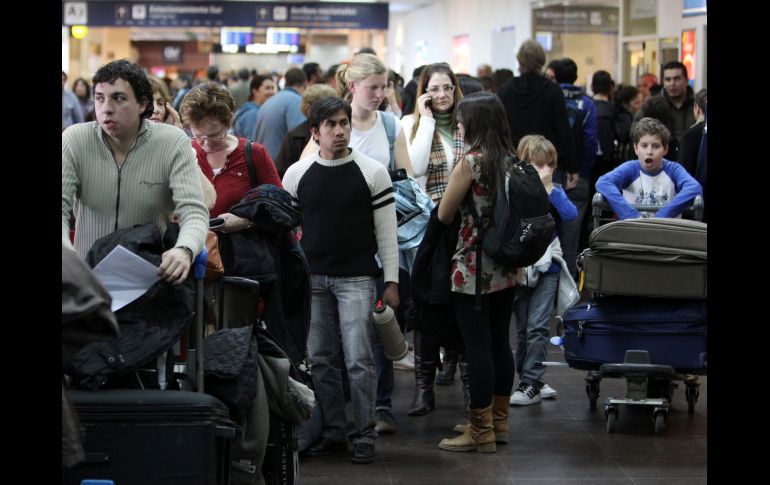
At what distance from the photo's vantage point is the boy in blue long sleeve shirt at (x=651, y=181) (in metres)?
7.13

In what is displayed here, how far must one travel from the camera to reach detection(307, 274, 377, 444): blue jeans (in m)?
5.96

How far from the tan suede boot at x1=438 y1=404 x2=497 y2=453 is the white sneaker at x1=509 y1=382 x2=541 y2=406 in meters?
1.10

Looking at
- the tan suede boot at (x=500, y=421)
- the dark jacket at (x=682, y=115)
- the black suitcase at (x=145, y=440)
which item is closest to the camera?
the black suitcase at (x=145, y=440)

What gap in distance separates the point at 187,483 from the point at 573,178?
7132 millimetres

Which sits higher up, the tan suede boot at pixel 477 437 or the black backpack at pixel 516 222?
the black backpack at pixel 516 222

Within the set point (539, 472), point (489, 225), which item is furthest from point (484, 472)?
point (489, 225)

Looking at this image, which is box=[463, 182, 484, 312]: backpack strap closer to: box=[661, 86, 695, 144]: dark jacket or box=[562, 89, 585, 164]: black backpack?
box=[562, 89, 585, 164]: black backpack

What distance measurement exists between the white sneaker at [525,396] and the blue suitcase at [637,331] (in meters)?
0.71

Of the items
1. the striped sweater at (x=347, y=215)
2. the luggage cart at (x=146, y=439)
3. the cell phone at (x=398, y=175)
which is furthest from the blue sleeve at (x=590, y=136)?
the luggage cart at (x=146, y=439)

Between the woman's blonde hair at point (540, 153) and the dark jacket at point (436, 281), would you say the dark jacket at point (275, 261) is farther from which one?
the woman's blonde hair at point (540, 153)

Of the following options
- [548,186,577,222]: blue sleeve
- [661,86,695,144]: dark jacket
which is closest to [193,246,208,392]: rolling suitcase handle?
[548,186,577,222]: blue sleeve

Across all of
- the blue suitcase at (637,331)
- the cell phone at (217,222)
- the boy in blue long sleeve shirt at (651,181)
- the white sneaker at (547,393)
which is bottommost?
the white sneaker at (547,393)
